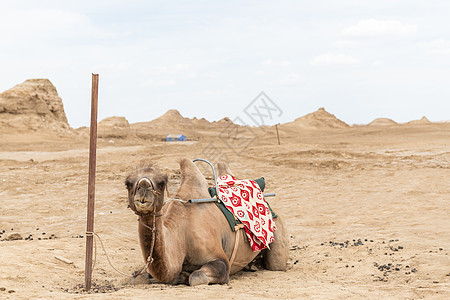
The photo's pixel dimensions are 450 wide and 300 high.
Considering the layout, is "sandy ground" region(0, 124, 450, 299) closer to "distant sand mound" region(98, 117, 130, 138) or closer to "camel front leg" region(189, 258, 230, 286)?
"camel front leg" region(189, 258, 230, 286)

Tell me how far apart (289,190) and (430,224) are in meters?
6.39

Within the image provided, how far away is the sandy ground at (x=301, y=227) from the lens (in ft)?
17.6

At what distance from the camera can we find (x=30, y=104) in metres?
43.7

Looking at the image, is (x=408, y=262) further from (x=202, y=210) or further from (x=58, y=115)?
(x=58, y=115)

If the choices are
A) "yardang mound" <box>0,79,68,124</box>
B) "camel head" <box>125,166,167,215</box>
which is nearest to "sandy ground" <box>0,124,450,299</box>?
"camel head" <box>125,166,167,215</box>

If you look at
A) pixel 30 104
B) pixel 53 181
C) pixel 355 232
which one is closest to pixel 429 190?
pixel 355 232

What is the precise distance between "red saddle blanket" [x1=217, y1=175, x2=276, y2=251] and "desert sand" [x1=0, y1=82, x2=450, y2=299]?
1.65 feet

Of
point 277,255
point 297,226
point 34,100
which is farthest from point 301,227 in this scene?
point 34,100

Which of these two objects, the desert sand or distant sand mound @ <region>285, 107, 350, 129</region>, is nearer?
the desert sand

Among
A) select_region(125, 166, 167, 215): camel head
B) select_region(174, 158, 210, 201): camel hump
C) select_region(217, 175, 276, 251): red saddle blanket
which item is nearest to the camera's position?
select_region(125, 166, 167, 215): camel head

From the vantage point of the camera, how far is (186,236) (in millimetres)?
5605

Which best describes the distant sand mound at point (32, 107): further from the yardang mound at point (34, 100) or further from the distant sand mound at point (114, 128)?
the distant sand mound at point (114, 128)

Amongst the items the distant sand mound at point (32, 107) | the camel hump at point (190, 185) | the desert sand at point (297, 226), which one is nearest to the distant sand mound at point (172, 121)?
the distant sand mound at point (32, 107)

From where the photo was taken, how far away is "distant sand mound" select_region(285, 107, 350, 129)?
65688 mm
